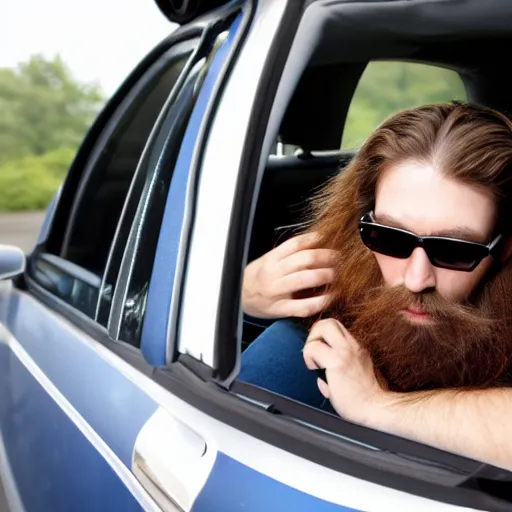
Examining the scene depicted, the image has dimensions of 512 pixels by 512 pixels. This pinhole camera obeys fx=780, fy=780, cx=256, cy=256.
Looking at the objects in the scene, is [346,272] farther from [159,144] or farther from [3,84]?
[3,84]

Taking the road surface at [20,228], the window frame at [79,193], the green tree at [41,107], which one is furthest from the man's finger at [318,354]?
the green tree at [41,107]

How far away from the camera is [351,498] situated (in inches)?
40.3

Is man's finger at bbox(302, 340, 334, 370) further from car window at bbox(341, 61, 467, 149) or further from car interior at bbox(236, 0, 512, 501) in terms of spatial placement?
car window at bbox(341, 61, 467, 149)

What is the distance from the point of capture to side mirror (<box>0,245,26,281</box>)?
2412 millimetres

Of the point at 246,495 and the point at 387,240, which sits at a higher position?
the point at 387,240

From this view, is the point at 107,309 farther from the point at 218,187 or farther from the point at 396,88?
the point at 396,88

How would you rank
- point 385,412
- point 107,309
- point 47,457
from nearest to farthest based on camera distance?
point 385,412 → point 107,309 → point 47,457

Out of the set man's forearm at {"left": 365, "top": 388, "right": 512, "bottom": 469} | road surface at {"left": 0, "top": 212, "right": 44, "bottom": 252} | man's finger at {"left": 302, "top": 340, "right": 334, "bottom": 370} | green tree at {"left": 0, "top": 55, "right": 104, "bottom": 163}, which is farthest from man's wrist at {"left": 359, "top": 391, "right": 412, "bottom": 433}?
green tree at {"left": 0, "top": 55, "right": 104, "bottom": 163}

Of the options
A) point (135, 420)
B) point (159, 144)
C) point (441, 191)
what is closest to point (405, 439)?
point (441, 191)

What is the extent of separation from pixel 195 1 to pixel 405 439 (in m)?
1.03

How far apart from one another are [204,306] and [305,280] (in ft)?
1.15

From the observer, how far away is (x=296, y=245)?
174cm

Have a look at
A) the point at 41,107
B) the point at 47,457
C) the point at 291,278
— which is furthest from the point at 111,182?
the point at 41,107

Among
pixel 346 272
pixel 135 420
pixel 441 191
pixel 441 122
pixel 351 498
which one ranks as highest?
pixel 441 122
